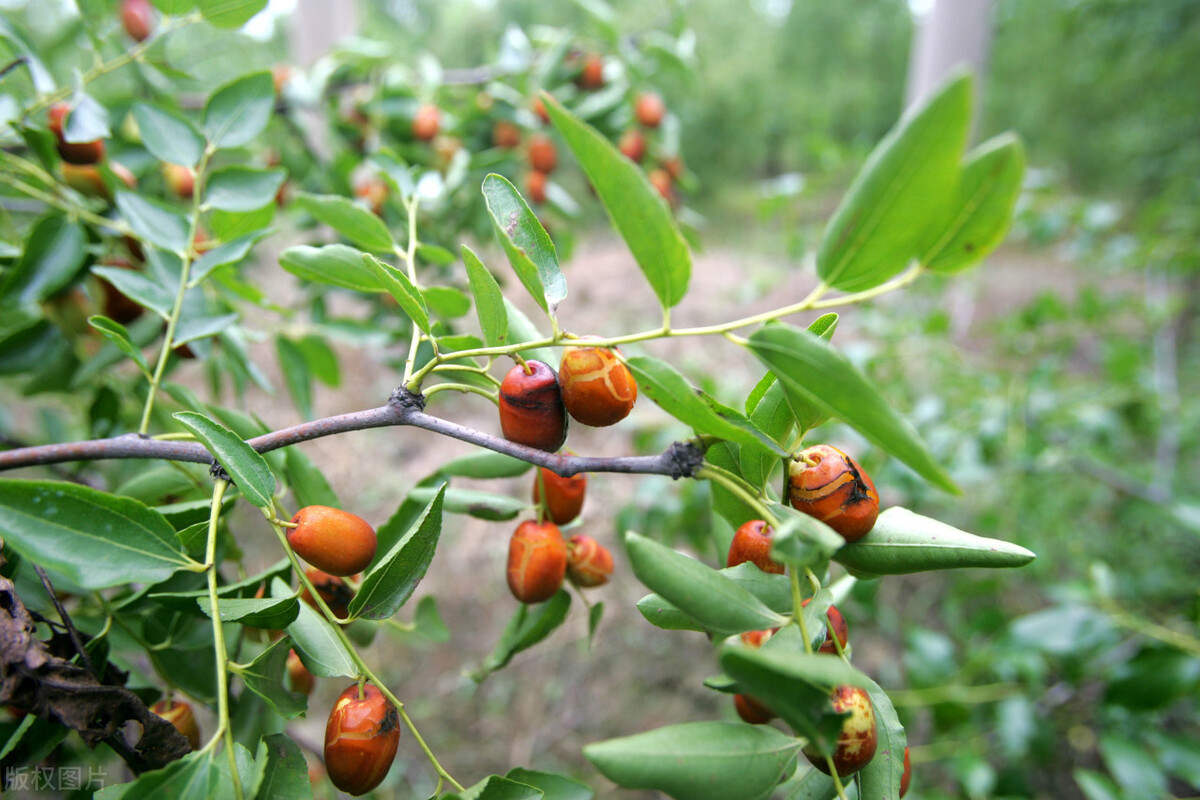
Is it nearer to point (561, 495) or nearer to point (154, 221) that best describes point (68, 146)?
point (154, 221)

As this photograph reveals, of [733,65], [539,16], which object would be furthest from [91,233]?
[539,16]

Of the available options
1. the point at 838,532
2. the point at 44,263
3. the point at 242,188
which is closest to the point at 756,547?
the point at 838,532

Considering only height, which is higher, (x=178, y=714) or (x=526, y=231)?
(x=526, y=231)

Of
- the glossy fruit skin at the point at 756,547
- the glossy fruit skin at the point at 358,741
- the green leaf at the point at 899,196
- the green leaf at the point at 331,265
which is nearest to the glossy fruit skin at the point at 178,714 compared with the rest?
the glossy fruit skin at the point at 358,741

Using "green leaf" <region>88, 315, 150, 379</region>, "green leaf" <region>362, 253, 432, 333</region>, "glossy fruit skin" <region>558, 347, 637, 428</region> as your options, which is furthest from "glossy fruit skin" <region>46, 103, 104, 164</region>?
"glossy fruit skin" <region>558, 347, 637, 428</region>

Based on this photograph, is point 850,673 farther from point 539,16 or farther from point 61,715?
point 539,16
